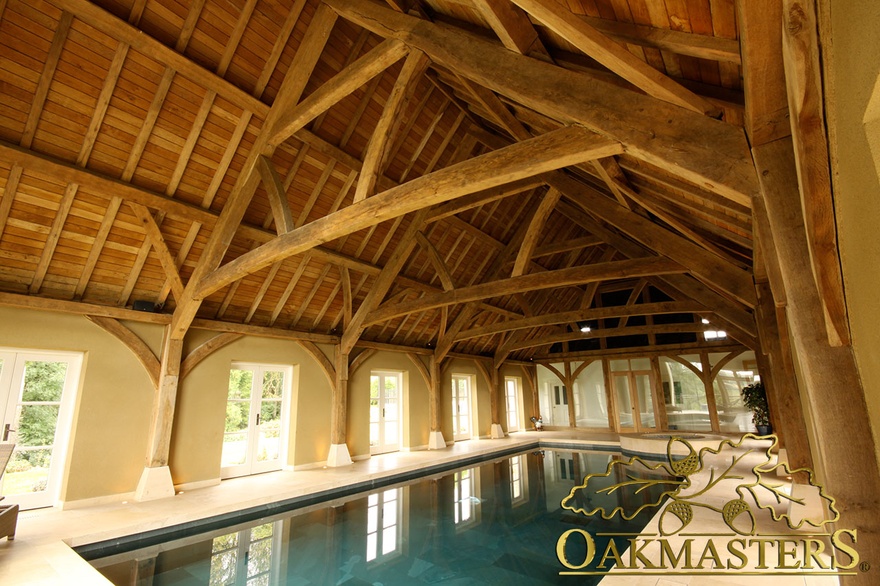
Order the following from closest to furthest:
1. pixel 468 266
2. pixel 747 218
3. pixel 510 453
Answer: pixel 747 218
pixel 468 266
pixel 510 453

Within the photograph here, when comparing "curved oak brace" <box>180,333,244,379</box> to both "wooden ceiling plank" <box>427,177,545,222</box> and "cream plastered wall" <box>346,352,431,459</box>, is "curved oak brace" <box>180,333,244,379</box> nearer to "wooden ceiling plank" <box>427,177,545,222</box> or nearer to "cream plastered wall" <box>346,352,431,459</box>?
"cream plastered wall" <box>346,352,431,459</box>

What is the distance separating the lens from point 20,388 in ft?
17.0

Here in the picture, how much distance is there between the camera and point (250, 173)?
5.38 m

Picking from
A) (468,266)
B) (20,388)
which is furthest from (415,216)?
(20,388)

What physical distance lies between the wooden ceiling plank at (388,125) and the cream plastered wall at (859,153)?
329 cm

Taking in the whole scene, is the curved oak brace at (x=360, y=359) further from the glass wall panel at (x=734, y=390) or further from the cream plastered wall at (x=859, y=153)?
the glass wall panel at (x=734, y=390)

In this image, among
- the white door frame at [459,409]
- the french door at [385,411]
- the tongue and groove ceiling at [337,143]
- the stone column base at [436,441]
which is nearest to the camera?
the tongue and groove ceiling at [337,143]

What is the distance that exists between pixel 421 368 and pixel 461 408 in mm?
2423

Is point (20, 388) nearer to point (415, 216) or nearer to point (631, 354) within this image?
point (415, 216)

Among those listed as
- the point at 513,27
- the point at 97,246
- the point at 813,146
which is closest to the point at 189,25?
the point at 97,246

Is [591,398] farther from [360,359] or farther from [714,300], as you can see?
[360,359]

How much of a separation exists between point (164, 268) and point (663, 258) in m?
6.57

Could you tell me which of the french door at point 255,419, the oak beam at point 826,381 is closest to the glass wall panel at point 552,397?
the french door at point 255,419

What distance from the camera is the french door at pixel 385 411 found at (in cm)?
948
